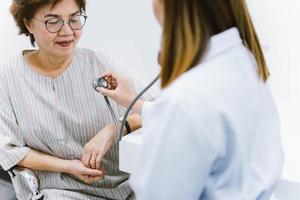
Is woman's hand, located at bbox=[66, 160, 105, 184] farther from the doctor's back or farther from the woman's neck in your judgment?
the doctor's back

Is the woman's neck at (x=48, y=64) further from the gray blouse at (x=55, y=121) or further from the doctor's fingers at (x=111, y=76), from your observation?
the doctor's fingers at (x=111, y=76)

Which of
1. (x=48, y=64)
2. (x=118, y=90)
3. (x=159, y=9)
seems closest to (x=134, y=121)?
(x=118, y=90)

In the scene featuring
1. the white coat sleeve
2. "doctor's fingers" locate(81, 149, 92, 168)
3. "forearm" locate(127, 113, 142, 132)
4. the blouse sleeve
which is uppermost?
the white coat sleeve

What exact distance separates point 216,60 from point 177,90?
0.31 feet

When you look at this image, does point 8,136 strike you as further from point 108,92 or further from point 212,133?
point 212,133

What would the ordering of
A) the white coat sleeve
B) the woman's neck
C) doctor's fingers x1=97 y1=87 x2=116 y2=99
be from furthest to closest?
the woman's neck → doctor's fingers x1=97 y1=87 x2=116 y2=99 → the white coat sleeve

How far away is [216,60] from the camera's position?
28.2 inches

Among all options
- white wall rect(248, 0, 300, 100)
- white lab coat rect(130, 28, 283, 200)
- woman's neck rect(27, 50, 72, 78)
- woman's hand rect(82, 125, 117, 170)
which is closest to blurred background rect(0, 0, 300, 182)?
white wall rect(248, 0, 300, 100)

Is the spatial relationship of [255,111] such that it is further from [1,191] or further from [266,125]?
[1,191]

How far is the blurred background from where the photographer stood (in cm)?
143

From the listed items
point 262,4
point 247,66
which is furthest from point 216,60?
point 262,4

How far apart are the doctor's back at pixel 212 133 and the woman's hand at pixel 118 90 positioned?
0.58 m

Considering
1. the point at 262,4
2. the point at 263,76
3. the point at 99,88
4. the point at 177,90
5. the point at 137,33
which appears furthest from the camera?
the point at 137,33

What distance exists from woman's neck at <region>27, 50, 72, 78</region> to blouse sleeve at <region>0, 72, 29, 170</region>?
5.2 inches
